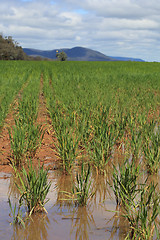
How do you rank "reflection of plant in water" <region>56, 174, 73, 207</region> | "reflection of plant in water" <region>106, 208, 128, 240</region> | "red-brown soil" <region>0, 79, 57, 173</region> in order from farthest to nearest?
"red-brown soil" <region>0, 79, 57, 173</region> → "reflection of plant in water" <region>56, 174, 73, 207</region> → "reflection of plant in water" <region>106, 208, 128, 240</region>

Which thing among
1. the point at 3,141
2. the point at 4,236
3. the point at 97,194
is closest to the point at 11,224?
the point at 4,236

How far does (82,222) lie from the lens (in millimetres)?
2869

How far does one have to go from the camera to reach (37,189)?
9.84ft

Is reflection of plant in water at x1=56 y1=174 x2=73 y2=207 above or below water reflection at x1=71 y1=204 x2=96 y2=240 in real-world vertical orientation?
above

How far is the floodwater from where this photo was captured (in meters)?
2.66

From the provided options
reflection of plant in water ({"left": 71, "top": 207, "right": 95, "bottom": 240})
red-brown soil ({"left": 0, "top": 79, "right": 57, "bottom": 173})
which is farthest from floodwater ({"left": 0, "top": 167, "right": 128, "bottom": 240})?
red-brown soil ({"left": 0, "top": 79, "right": 57, "bottom": 173})

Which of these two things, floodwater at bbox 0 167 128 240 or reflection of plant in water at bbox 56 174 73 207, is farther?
reflection of plant in water at bbox 56 174 73 207

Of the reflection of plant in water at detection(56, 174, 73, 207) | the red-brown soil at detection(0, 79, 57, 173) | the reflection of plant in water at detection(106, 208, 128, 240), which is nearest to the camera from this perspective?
the reflection of plant in water at detection(106, 208, 128, 240)

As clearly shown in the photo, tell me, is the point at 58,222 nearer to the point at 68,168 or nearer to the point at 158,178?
the point at 68,168

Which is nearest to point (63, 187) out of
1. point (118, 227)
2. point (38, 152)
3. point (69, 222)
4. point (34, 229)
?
point (69, 222)

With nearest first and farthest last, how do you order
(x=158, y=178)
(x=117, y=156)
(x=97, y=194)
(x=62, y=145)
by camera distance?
(x=97, y=194) → (x=158, y=178) → (x=62, y=145) → (x=117, y=156)

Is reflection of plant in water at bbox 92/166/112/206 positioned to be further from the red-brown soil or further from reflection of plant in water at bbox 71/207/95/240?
the red-brown soil

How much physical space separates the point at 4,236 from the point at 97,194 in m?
1.25

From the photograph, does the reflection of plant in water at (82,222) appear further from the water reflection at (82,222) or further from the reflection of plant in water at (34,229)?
the reflection of plant in water at (34,229)
